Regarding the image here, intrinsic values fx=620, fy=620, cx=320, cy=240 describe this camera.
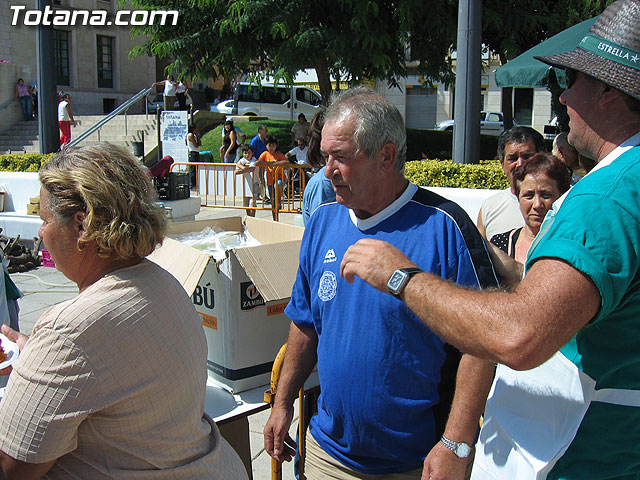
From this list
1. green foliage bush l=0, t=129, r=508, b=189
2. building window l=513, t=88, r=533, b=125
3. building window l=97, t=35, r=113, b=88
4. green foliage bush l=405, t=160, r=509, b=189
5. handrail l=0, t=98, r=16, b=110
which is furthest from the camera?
building window l=513, t=88, r=533, b=125

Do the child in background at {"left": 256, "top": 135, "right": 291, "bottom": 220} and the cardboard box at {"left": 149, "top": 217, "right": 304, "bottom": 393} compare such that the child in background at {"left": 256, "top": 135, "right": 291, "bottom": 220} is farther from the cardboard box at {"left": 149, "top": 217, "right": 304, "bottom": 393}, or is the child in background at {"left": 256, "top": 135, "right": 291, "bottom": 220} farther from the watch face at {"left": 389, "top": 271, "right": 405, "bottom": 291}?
the watch face at {"left": 389, "top": 271, "right": 405, "bottom": 291}

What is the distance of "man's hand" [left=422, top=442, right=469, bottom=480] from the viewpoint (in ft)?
6.04

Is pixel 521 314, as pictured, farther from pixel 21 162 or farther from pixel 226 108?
pixel 226 108

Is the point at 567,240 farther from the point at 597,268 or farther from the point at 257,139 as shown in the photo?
the point at 257,139

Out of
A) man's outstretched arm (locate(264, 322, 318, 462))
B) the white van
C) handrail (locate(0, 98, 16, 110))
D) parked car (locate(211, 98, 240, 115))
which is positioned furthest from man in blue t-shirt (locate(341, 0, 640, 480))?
handrail (locate(0, 98, 16, 110))

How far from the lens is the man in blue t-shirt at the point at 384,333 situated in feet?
6.44

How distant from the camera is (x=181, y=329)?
1.77 m

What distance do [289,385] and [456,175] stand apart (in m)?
6.16

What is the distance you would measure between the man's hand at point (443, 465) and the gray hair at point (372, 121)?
0.96 meters

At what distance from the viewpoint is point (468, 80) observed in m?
8.47

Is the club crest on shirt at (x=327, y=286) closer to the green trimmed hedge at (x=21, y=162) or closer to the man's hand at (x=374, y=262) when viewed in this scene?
the man's hand at (x=374, y=262)

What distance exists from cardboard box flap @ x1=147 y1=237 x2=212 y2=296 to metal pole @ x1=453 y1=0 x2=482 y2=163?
6.28 metres

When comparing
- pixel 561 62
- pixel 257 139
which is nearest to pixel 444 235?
pixel 561 62

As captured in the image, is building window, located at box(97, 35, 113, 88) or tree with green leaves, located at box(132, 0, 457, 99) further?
building window, located at box(97, 35, 113, 88)
